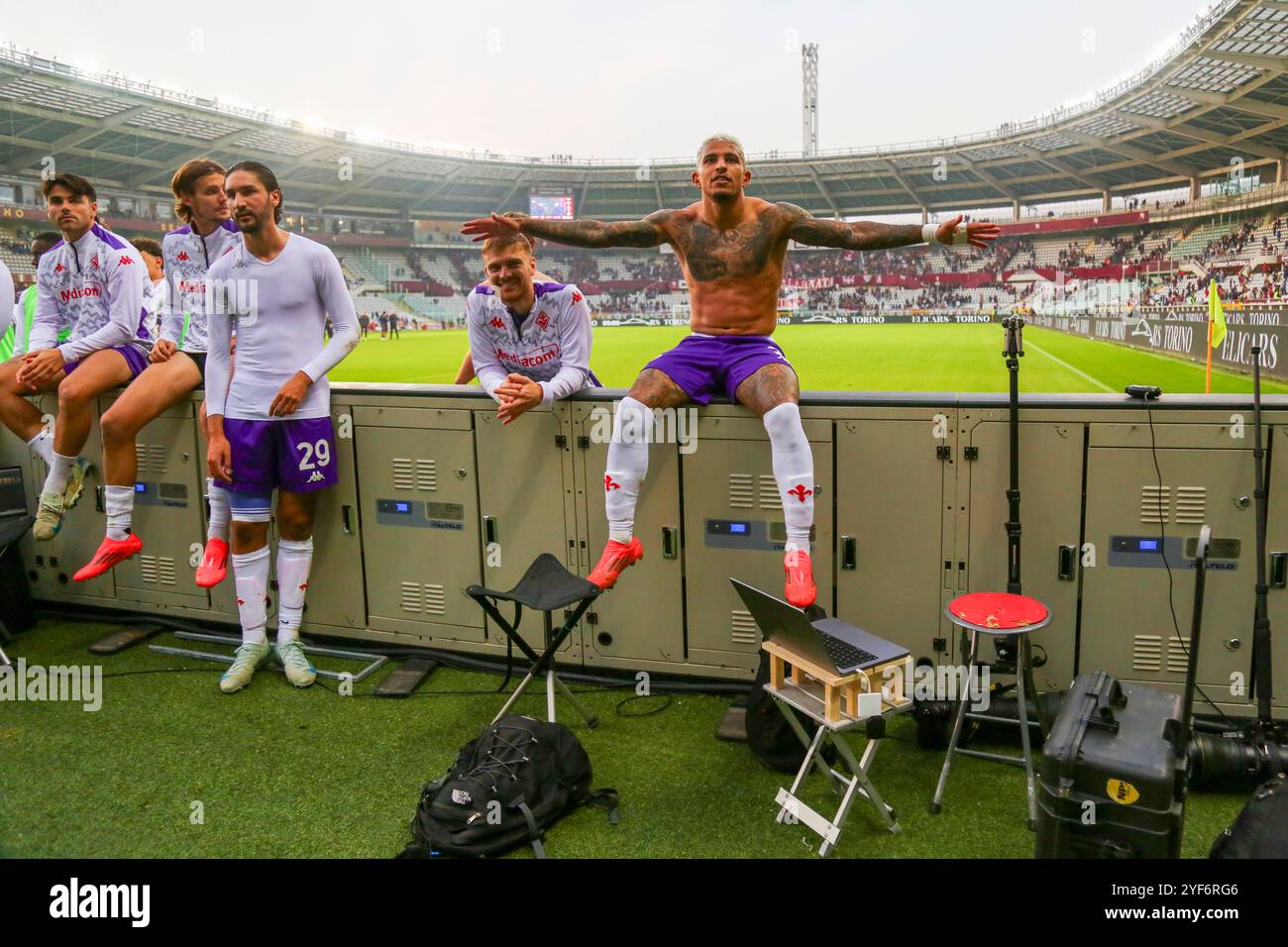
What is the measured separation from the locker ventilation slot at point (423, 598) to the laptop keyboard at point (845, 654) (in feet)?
7.22

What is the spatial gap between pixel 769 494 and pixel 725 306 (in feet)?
2.71

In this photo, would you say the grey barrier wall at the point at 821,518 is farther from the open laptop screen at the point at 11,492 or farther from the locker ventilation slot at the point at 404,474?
the open laptop screen at the point at 11,492

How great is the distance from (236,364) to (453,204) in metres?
48.5

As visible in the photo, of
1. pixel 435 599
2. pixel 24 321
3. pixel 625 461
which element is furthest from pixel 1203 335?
pixel 24 321

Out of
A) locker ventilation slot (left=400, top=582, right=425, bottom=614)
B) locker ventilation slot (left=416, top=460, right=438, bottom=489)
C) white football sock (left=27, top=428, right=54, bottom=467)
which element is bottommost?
locker ventilation slot (left=400, top=582, right=425, bottom=614)

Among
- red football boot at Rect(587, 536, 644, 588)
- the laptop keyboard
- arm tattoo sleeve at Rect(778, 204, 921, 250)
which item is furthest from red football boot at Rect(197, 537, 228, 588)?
arm tattoo sleeve at Rect(778, 204, 921, 250)

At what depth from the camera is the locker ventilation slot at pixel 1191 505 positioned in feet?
10.9

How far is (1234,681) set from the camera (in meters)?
3.38

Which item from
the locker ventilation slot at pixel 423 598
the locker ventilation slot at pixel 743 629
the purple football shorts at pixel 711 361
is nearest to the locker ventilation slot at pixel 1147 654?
the locker ventilation slot at pixel 743 629

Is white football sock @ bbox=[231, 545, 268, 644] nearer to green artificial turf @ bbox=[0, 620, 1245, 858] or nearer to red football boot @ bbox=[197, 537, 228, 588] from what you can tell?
red football boot @ bbox=[197, 537, 228, 588]

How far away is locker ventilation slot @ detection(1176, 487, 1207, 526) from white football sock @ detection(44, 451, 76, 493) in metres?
5.26

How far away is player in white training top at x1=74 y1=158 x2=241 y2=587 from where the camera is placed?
4.24m
